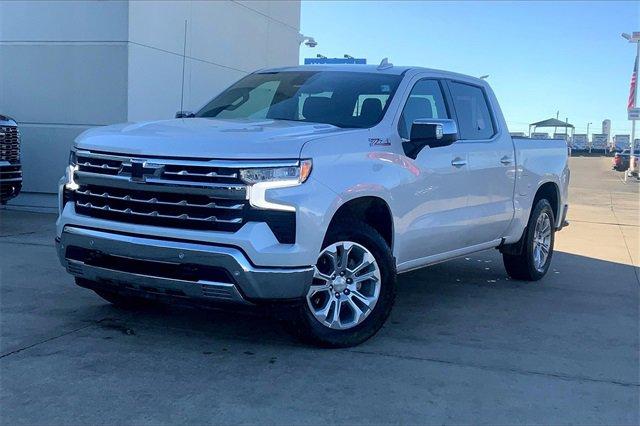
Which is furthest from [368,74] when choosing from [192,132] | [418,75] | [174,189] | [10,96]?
[10,96]

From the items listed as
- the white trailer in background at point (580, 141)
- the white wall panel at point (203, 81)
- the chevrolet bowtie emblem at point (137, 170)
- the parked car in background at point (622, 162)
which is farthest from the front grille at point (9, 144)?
the white trailer in background at point (580, 141)

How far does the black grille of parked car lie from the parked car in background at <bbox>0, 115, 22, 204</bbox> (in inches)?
198

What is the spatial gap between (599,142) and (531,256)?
9092 centimetres

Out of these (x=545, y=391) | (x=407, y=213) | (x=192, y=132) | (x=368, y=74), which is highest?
(x=368, y=74)

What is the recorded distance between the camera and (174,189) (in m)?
4.40

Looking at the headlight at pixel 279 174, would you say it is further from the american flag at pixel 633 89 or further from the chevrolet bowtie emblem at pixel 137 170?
the american flag at pixel 633 89

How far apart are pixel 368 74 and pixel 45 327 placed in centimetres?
317

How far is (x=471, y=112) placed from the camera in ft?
22.1

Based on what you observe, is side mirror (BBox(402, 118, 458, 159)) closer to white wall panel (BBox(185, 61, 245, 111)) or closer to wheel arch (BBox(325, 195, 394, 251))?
wheel arch (BBox(325, 195, 394, 251))

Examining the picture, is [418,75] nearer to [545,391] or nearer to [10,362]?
[545,391]

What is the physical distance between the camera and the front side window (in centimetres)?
561

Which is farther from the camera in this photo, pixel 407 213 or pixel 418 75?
pixel 418 75

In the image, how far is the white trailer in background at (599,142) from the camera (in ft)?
285

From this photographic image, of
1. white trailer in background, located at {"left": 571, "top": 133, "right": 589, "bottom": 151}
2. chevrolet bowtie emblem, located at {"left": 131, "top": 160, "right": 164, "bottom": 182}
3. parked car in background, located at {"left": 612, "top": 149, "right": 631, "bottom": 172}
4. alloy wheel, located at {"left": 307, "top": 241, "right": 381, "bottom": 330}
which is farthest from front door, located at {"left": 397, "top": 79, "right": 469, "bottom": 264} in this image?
white trailer in background, located at {"left": 571, "top": 133, "right": 589, "bottom": 151}
